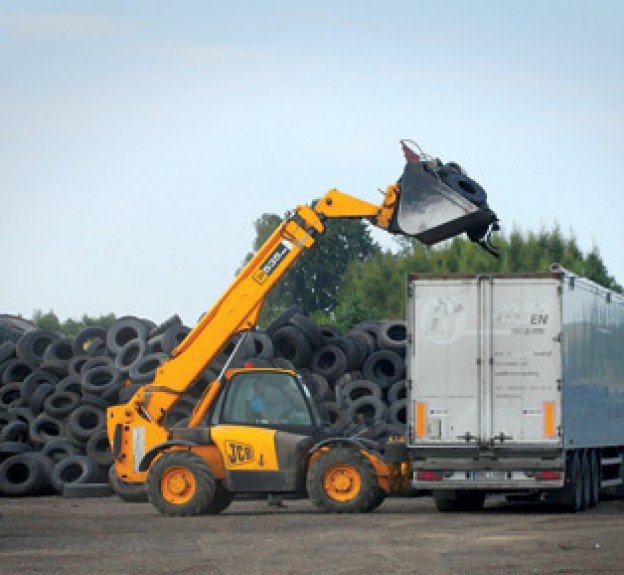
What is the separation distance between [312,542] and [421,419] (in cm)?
634

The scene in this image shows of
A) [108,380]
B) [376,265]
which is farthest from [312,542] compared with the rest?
[376,265]

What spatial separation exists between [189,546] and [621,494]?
1542 cm

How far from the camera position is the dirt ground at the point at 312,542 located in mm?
17312

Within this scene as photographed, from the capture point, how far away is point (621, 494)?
110ft

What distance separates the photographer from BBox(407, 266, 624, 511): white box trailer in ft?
85.6

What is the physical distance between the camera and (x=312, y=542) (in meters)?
20.5

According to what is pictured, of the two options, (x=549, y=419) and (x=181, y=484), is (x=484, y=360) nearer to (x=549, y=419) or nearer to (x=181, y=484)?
(x=549, y=419)

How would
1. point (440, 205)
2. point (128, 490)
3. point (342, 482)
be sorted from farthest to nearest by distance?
point (128, 490) < point (440, 205) < point (342, 482)

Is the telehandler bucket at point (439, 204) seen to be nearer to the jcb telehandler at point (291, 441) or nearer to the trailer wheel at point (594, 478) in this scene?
the jcb telehandler at point (291, 441)

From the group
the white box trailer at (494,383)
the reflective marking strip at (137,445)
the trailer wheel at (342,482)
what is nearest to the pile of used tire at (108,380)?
the reflective marking strip at (137,445)

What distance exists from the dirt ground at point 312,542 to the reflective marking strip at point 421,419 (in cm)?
127

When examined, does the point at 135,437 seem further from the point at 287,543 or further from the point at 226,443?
the point at 287,543

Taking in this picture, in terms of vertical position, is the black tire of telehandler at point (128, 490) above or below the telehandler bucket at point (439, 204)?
below

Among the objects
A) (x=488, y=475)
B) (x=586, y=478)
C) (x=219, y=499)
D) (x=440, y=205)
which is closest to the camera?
(x=488, y=475)
